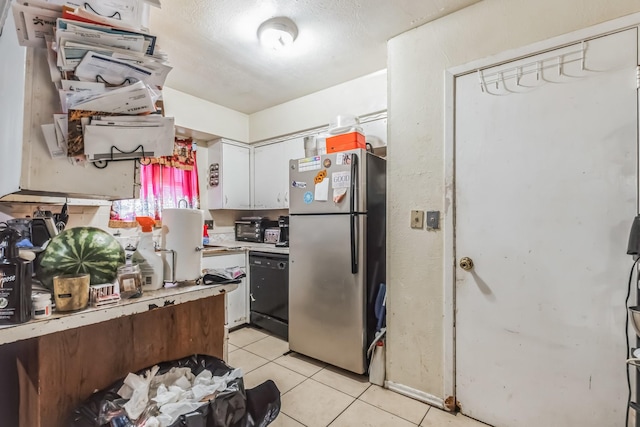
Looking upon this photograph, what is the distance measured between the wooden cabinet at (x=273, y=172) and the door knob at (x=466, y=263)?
1.93 m

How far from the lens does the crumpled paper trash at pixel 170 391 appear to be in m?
0.88

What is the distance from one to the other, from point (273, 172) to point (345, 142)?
1.32 m

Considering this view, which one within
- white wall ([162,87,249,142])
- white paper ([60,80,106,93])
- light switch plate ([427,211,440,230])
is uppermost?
white wall ([162,87,249,142])

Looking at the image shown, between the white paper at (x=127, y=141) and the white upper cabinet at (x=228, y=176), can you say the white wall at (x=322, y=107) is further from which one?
the white paper at (x=127, y=141)

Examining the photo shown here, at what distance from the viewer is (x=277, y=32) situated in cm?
199

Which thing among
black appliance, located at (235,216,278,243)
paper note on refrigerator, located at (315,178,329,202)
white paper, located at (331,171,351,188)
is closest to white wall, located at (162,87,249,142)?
black appliance, located at (235,216,278,243)

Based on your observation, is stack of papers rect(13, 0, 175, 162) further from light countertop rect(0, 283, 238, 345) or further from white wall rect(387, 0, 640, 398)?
white wall rect(387, 0, 640, 398)

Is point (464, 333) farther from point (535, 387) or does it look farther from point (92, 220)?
point (92, 220)

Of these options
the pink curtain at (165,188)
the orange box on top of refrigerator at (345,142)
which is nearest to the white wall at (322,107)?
the orange box on top of refrigerator at (345,142)

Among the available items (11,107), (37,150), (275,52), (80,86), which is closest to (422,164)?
(275,52)

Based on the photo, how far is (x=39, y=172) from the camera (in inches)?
36.6

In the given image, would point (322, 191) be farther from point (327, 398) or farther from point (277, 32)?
point (327, 398)

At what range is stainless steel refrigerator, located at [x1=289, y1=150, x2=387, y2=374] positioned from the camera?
86.5 inches

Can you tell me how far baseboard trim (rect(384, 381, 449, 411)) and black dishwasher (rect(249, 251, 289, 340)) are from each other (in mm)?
1106
